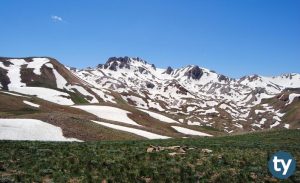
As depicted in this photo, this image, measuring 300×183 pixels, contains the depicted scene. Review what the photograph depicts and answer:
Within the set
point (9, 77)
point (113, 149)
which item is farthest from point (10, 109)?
point (9, 77)

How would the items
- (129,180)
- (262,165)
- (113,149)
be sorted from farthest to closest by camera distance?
1. (113,149)
2. (262,165)
3. (129,180)

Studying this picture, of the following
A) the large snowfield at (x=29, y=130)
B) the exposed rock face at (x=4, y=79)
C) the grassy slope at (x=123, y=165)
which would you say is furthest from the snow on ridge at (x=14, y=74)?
the grassy slope at (x=123, y=165)

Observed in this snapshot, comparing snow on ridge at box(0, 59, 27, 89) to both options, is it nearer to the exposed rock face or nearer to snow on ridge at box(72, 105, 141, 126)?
the exposed rock face

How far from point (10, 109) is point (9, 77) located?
3881 inches

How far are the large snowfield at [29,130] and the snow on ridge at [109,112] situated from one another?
1559 inches

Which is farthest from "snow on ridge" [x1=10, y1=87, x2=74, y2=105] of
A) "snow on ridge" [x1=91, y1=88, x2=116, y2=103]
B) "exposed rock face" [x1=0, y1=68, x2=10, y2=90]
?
"snow on ridge" [x1=91, y1=88, x2=116, y2=103]

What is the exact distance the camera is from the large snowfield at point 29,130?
5588cm

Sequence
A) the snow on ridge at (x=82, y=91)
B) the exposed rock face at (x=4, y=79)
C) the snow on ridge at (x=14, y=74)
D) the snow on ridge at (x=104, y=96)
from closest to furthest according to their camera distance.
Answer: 1. the exposed rock face at (x=4, y=79)
2. the snow on ridge at (x=14, y=74)
3. the snow on ridge at (x=82, y=91)
4. the snow on ridge at (x=104, y=96)

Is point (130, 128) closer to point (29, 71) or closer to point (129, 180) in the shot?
point (129, 180)

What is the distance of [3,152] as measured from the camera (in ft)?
102

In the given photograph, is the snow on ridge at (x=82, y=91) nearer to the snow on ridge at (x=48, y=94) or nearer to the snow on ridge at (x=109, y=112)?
the snow on ridge at (x=48, y=94)

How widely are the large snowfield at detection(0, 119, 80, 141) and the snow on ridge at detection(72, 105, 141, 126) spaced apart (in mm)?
39593

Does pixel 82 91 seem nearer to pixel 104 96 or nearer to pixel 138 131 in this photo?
pixel 104 96

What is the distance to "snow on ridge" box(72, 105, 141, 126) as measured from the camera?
101106 mm
